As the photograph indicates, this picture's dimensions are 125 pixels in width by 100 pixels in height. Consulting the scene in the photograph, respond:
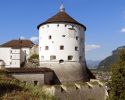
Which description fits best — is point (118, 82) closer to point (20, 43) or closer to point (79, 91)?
point (79, 91)

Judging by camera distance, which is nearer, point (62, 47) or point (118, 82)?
point (118, 82)

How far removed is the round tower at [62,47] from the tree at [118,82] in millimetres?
14051

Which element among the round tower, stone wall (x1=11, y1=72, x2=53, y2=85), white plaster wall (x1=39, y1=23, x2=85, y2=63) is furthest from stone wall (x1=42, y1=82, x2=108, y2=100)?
white plaster wall (x1=39, y1=23, x2=85, y2=63)

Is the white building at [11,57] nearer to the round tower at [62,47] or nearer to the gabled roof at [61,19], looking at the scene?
the round tower at [62,47]

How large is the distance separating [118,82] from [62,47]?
15.2 m

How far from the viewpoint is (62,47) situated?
121ft

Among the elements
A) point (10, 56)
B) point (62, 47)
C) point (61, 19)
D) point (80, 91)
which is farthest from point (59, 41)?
point (10, 56)

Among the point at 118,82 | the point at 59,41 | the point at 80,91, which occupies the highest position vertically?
the point at 59,41

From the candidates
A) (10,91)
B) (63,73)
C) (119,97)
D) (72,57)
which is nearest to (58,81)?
(63,73)

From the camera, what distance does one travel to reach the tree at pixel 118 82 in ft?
73.6

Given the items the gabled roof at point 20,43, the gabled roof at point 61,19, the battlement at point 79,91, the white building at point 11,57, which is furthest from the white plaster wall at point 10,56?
the battlement at point 79,91

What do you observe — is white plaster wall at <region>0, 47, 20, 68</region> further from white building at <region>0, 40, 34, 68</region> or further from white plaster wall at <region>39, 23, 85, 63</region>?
white plaster wall at <region>39, 23, 85, 63</region>

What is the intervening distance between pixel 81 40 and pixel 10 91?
25.3 m

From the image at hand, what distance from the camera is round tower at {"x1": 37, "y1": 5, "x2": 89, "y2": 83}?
121 ft
